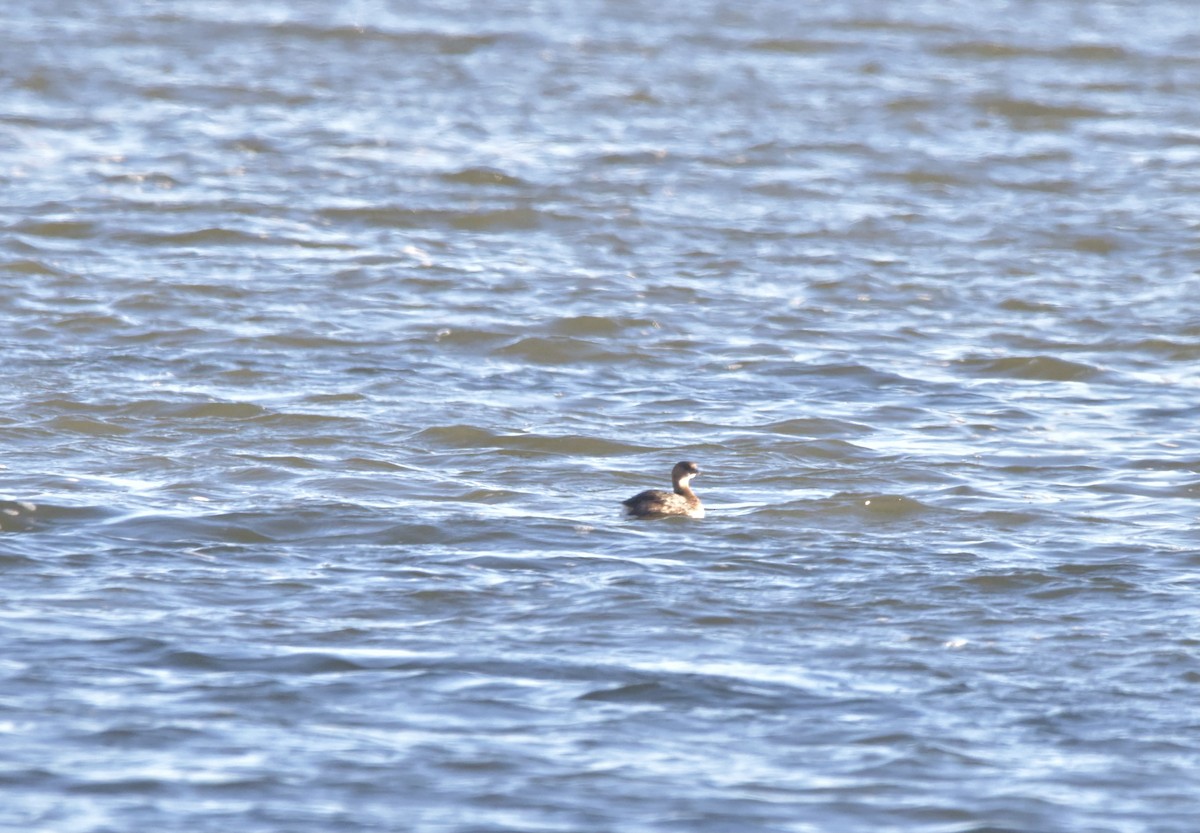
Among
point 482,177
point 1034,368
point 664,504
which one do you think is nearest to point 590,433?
point 664,504

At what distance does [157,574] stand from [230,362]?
4162 millimetres

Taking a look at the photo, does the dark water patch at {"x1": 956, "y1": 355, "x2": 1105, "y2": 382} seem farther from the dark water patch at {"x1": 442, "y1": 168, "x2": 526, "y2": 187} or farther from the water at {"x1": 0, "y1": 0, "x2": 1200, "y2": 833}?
the dark water patch at {"x1": 442, "y1": 168, "x2": 526, "y2": 187}

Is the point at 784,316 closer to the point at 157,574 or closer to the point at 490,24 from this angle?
the point at 157,574

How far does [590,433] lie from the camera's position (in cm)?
1095

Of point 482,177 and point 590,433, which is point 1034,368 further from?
point 482,177

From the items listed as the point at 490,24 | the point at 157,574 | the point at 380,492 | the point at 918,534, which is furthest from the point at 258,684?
the point at 490,24

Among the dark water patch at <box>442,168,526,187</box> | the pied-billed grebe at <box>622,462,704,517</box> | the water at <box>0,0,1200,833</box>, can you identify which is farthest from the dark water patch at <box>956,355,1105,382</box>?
the dark water patch at <box>442,168,526,187</box>

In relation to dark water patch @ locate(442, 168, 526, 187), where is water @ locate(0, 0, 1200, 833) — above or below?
below

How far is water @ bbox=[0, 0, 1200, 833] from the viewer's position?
6434mm

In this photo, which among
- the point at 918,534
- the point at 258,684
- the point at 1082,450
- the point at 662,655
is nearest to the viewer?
the point at 258,684

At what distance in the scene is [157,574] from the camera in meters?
8.10

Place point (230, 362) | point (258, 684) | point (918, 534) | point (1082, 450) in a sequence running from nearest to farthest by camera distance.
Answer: point (258, 684) → point (918, 534) → point (1082, 450) → point (230, 362)

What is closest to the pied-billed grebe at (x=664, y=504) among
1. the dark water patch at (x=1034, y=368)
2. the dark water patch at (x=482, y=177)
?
the dark water patch at (x=1034, y=368)

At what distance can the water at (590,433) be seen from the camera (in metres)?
6.43
